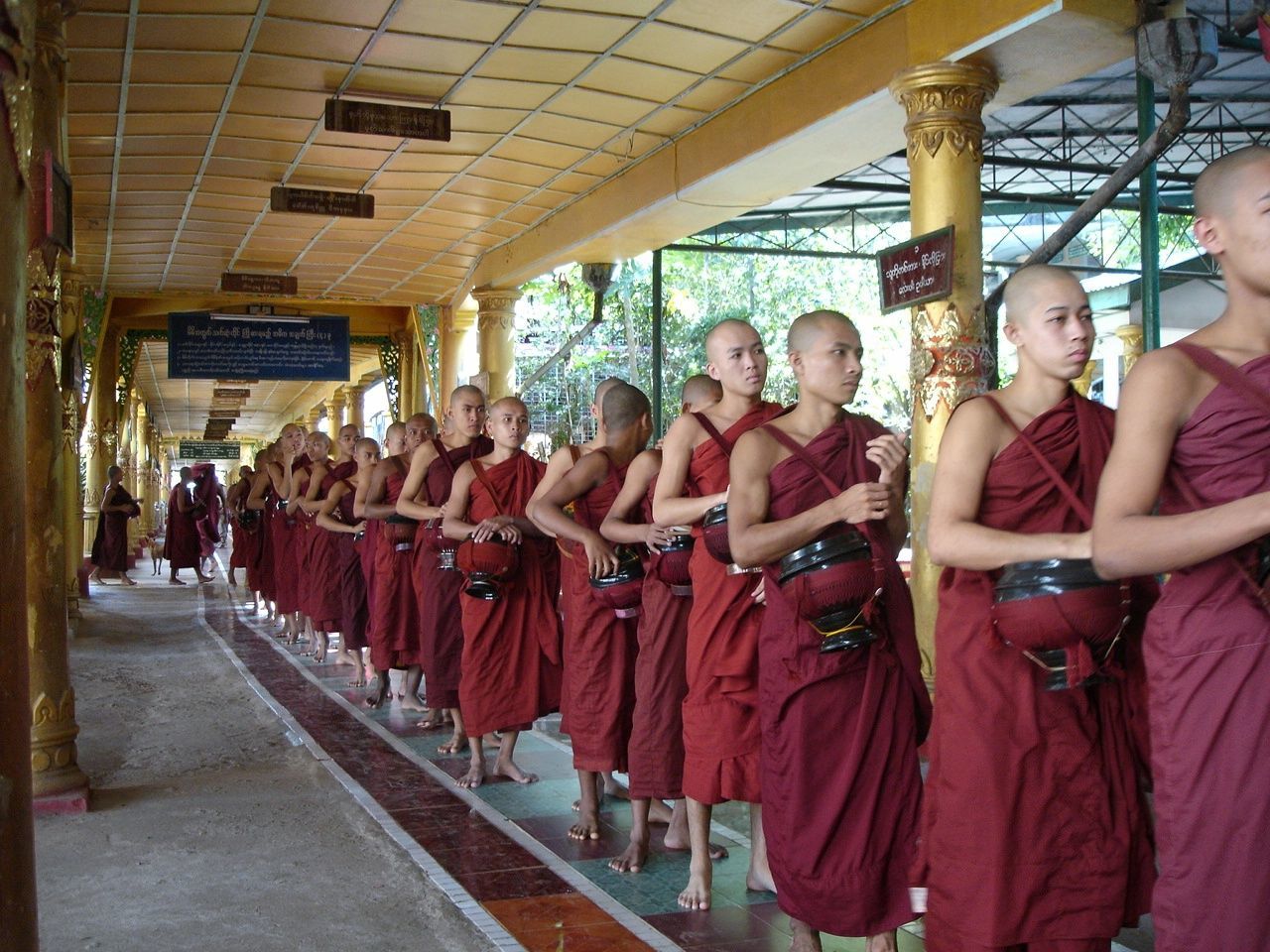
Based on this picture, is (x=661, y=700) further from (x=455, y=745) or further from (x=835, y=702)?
(x=455, y=745)

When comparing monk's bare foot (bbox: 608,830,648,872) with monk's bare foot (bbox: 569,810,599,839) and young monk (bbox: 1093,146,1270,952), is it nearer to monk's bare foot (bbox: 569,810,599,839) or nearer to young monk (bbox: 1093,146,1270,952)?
monk's bare foot (bbox: 569,810,599,839)

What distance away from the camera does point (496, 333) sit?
45.5 ft

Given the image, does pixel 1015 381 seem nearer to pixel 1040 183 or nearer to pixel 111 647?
pixel 111 647

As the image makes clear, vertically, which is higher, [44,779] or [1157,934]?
[1157,934]

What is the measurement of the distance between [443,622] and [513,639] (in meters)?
1.07

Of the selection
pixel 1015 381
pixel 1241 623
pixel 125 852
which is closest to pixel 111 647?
pixel 125 852

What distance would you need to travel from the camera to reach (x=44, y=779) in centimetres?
531

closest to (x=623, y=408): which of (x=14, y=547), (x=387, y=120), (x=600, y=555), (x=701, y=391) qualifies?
(x=701, y=391)

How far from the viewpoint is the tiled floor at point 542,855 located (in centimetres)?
383

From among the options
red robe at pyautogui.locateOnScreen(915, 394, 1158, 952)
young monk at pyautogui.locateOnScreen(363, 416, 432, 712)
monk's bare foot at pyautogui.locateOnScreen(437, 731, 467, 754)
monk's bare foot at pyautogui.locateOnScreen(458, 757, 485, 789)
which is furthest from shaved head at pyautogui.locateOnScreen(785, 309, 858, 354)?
young monk at pyautogui.locateOnScreen(363, 416, 432, 712)

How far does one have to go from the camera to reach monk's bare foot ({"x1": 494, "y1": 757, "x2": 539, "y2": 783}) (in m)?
6.00

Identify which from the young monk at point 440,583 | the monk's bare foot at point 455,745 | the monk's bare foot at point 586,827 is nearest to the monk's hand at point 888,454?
the monk's bare foot at point 586,827

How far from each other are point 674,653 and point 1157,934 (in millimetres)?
2526

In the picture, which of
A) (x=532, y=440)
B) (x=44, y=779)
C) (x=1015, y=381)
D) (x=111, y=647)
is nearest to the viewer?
(x=1015, y=381)
